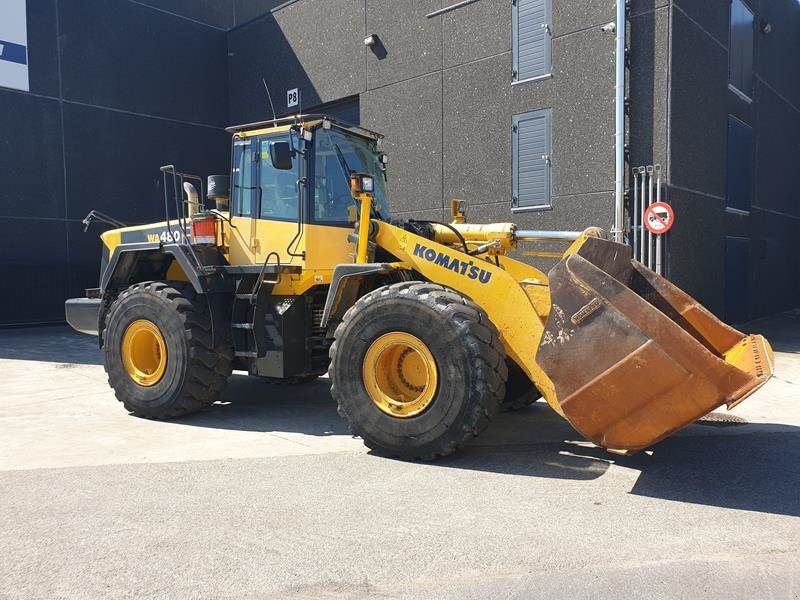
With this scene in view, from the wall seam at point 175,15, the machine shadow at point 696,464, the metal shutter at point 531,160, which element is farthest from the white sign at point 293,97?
the machine shadow at point 696,464

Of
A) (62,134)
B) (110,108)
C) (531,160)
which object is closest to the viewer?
(531,160)

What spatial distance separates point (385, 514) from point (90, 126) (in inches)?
620

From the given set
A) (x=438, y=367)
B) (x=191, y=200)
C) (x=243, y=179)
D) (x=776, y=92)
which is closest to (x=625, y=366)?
(x=438, y=367)

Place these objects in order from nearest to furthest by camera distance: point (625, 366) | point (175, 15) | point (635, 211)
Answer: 1. point (625, 366)
2. point (635, 211)
3. point (175, 15)

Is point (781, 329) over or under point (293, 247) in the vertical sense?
under

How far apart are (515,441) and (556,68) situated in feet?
27.1

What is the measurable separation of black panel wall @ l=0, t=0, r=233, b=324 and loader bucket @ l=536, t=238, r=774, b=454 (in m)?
15.1

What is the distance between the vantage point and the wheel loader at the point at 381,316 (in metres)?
4.31

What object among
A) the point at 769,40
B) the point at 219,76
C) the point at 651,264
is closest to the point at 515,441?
the point at 651,264

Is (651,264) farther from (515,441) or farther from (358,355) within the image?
(358,355)

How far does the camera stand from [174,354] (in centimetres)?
650

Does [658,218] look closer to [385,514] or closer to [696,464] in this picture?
[696,464]

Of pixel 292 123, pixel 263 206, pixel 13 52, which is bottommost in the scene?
pixel 263 206

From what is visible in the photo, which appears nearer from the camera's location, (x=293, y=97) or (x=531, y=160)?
(x=531, y=160)
